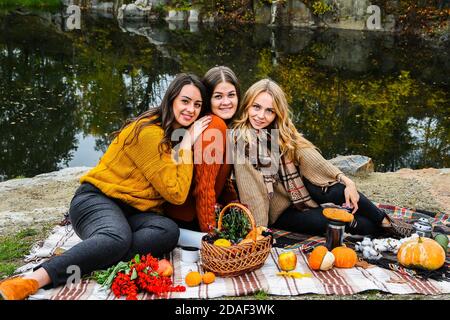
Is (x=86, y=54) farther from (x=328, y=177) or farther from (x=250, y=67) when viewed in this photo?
(x=328, y=177)

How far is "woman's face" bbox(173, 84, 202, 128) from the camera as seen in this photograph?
4.50 metres

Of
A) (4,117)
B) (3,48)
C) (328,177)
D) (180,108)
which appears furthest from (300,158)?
(3,48)

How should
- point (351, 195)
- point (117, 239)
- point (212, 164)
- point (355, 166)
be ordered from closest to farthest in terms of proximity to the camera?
point (117, 239) → point (212, 164) → point (351, 195) → point (355, 166)

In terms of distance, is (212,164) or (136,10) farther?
(136,10)

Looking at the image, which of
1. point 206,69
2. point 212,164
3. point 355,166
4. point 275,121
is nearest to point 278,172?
point 275,121

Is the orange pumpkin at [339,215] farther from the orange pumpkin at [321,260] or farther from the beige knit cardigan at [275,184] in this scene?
the beige knit cardigan at [275,184]

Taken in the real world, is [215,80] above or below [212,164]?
above

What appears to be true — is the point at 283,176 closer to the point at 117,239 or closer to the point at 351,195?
the point at 351,195

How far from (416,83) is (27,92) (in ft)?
35.6

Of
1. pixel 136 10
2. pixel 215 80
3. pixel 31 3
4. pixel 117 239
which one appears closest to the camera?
pixel 117 239

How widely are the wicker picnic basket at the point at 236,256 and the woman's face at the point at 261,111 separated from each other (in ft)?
3.32

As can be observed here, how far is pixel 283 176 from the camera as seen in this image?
5.00 meters

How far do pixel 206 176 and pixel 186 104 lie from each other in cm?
60

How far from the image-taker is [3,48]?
2048cm
